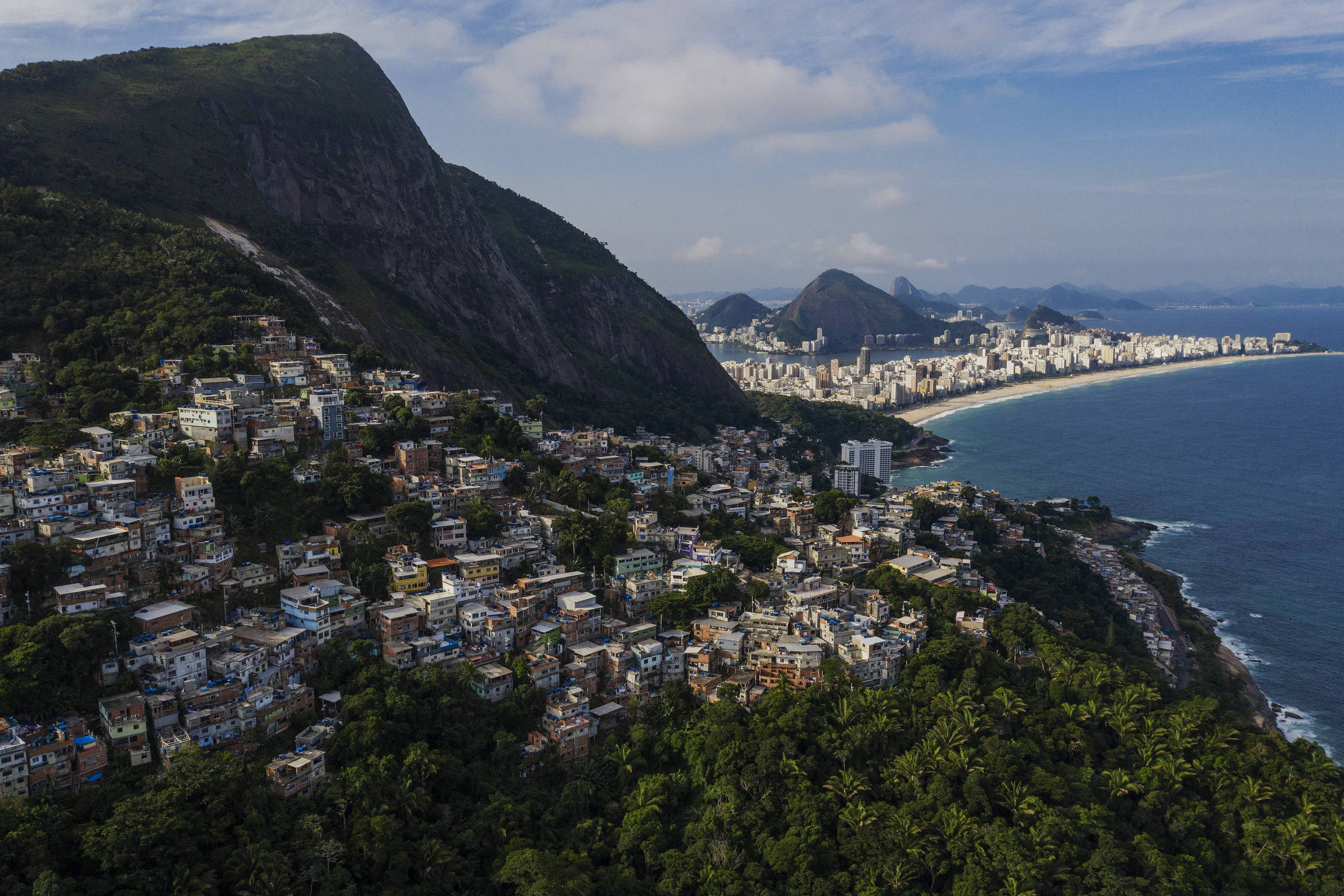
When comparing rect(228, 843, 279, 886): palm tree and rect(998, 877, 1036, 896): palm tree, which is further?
rect(998, 877, 1036, 896): palm tree

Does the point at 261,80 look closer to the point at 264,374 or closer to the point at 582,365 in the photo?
the point at 582,365

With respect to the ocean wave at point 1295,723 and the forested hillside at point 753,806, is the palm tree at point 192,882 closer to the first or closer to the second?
the forested hillside at point 753,806

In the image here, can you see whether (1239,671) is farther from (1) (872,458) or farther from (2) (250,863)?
(2) (250,863)

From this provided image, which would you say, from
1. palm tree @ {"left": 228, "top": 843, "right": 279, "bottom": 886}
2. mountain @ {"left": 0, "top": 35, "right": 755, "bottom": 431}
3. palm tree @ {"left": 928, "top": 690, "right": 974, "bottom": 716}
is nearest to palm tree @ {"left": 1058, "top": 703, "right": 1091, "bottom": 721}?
palm tree @ {"left": 928, "top": 690, "right": 974, "bottom": 716}

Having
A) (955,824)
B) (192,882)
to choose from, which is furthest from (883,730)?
(192,882)

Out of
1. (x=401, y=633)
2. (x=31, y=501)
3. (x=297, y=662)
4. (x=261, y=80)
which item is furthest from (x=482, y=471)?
(x=261, y=80)

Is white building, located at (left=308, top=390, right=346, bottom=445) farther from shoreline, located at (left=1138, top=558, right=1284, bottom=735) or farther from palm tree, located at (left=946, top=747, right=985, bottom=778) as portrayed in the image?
shoreline, located at (left=1138, top=558, right=1284, bottom=735)

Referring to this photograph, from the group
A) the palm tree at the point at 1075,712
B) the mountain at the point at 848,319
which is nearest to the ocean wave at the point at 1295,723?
the palm tree at the point at 1075,712
